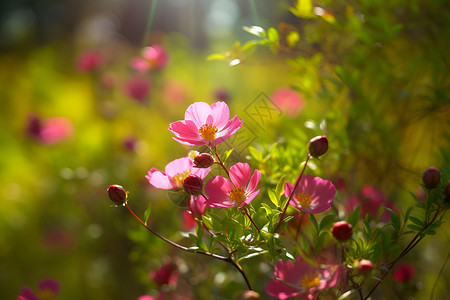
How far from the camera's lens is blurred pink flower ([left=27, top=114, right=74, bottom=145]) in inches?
44.5

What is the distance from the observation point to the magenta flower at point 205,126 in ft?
1.18

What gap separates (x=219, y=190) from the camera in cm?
36

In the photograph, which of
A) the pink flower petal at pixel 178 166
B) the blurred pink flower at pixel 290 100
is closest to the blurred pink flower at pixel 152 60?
the blurred pink flower at pixel 290 100

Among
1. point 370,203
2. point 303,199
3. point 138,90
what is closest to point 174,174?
point 303,199

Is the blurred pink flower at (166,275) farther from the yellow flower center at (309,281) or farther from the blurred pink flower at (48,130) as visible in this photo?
the blurred pink flower at (48,130)

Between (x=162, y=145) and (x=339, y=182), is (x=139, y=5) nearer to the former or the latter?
(x=162, y=145)

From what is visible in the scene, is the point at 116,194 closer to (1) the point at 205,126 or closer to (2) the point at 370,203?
(1) the point at 205,126

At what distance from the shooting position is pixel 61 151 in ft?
4.36

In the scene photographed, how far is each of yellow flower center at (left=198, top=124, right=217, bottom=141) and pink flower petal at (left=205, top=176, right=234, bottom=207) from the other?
36mm

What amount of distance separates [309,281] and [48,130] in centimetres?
101

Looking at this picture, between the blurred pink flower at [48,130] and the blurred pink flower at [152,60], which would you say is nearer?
the blurred pink flower at [152,60]

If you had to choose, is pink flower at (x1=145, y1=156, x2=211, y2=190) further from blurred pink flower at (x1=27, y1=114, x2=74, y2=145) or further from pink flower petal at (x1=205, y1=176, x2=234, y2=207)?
blurred pink flower at (x1=27, y1=114, x2=74, y2=145)

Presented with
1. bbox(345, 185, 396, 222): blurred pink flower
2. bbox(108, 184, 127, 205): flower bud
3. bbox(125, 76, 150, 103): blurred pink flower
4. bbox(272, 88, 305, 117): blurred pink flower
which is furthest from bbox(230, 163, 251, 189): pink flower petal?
bbox(125, 76, 150, 103): blurred pink flower

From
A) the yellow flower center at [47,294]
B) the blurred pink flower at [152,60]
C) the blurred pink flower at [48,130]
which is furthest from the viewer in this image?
the blurred pink flower at [48,130]
